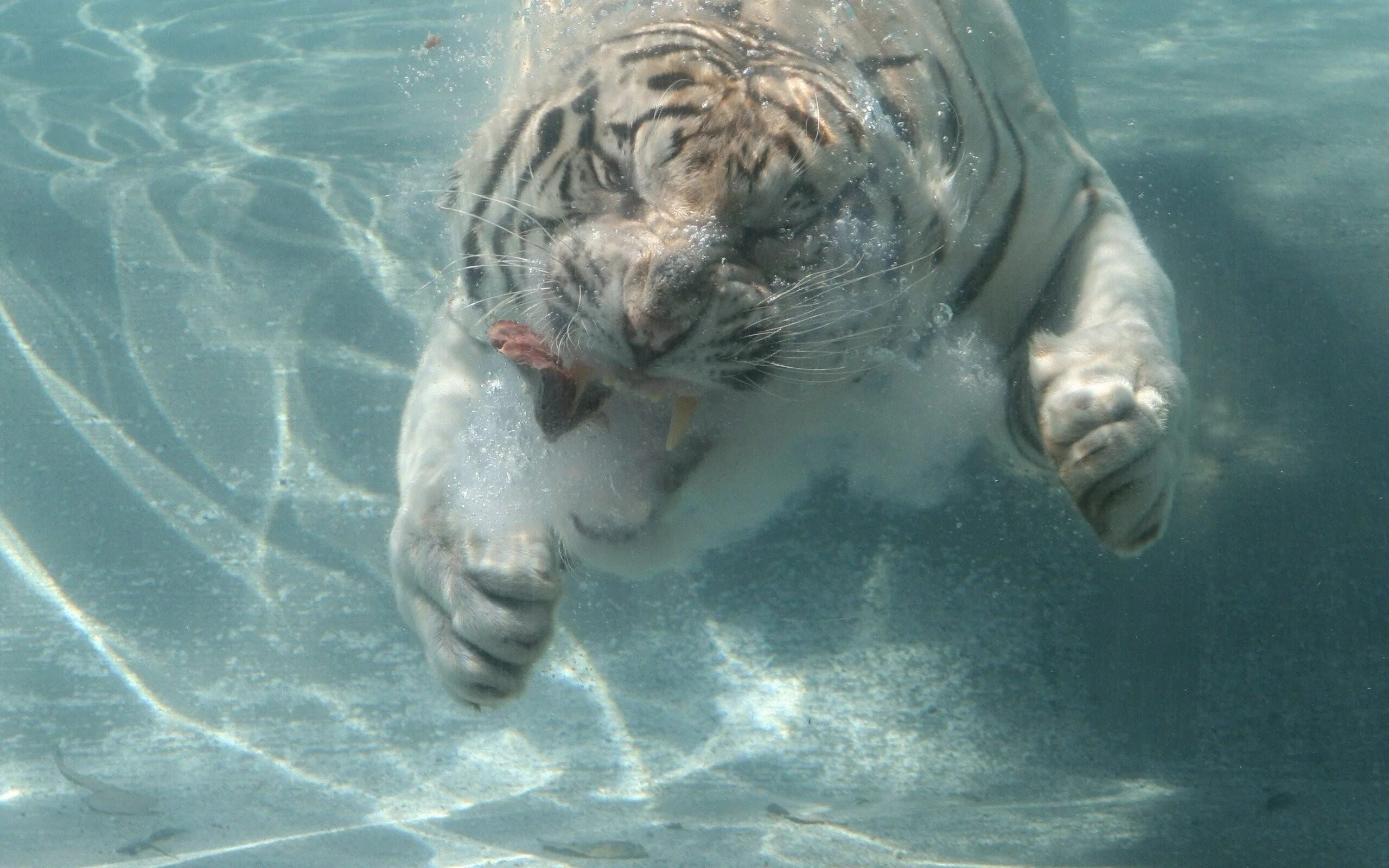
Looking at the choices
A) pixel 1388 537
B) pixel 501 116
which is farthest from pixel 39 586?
pixel 1388 537

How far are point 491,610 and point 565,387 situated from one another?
16.9 inches

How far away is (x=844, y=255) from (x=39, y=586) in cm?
272

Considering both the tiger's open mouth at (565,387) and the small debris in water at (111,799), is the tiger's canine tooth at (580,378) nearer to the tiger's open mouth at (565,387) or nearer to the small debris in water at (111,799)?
the tiger's open mouth at (565,387)

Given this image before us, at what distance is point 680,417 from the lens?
1.60 metres

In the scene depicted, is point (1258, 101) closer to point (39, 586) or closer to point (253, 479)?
point (253, 479)

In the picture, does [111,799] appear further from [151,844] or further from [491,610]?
[491,610]

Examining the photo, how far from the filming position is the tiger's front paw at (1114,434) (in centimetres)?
138

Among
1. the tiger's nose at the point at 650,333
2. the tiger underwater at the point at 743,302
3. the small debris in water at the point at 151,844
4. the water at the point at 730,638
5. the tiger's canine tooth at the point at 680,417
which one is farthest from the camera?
the small debris in water at the point at 151,844

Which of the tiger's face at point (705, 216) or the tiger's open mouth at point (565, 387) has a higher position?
the tiger's face at point (705, 216)

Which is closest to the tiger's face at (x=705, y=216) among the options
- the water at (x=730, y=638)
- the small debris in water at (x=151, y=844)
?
the water at (x=730, y=638)

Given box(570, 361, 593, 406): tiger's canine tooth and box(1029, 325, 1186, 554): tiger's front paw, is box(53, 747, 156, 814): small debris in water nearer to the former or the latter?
box(570, 361, 593, 406): tiger's canine tooth

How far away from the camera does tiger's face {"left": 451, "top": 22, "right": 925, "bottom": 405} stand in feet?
4.32

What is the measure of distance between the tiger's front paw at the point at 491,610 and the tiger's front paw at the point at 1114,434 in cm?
86

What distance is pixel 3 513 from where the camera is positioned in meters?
3.04
